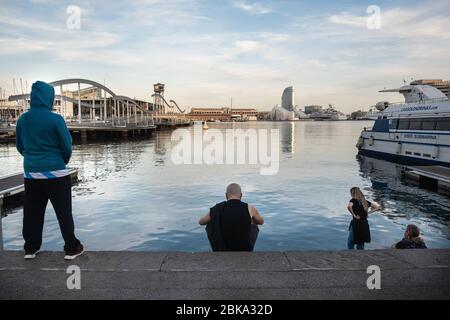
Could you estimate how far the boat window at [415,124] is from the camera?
31883 millimetres

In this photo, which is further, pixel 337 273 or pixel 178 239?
pixel 178 239

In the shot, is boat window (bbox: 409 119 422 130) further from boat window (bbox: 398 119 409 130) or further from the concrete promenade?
the concrete promenade

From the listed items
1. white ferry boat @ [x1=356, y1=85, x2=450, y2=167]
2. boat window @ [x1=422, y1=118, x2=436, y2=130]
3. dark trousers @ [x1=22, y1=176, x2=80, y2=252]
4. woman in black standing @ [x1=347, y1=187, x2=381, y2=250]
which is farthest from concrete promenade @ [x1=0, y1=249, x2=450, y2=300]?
boat window @ [x1=422, y1=118, x2=436, y2=130]

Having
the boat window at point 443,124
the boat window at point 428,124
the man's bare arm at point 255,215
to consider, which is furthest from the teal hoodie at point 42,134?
the boat window at point 428,124

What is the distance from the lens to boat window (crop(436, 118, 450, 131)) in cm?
2828

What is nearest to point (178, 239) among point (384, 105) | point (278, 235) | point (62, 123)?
point (278, 235)

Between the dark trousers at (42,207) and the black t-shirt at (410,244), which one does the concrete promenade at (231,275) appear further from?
the black t-shirt at (410,244)

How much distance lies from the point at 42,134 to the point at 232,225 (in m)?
2.93

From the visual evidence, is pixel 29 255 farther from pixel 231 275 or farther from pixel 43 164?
pixel 231 275

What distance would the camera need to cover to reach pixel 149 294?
4.09 metres

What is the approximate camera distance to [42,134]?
16.2 feet
